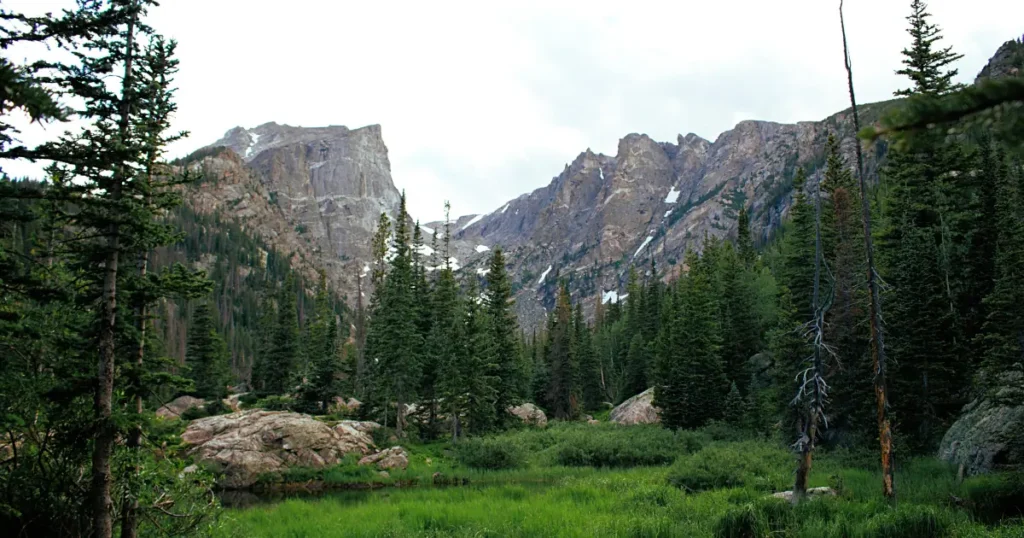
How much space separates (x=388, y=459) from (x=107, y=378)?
23.3 m

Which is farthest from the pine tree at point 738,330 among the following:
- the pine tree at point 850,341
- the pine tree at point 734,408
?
the pine tree at point 850,341

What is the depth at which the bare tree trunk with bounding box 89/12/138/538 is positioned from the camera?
9.41 metres

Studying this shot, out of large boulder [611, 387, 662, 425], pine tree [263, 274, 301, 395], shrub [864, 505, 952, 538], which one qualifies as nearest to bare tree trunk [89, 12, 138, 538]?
shrub [864, 505, 952, 538]

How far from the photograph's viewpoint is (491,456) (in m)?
30.9

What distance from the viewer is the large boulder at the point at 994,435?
1765 centimetres

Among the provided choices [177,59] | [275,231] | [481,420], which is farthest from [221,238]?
[177,59]

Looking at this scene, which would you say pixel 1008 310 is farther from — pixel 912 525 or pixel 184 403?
pixel 184 403

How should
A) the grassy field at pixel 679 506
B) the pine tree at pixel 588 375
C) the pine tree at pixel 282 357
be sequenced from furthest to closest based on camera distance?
the pine tree at pixel 588 375 → the pine tree at pixel 282 357 → the grassy field at pixel 679 506

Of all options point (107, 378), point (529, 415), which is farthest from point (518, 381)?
point (107, 378)

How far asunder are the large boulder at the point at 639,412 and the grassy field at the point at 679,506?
14712mm

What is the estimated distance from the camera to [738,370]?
43.6 metres

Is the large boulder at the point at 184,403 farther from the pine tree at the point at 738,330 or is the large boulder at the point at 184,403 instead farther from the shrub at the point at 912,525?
the shrub at the point at 912,525

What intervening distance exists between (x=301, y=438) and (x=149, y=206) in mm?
23033

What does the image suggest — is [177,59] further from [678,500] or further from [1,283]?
[678,500]
